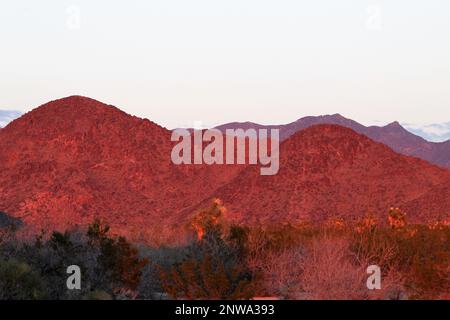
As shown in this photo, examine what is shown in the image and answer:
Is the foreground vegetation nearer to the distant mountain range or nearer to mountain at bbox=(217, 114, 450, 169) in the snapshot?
the distant mountain range

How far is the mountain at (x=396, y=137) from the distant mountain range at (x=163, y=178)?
40.8 m

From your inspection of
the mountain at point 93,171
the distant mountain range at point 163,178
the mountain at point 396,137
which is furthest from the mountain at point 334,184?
the mountain at point 396,137

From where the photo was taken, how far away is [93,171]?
77750 mm

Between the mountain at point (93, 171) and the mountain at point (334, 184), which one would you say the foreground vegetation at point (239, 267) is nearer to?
the mountain at point (334, 184)

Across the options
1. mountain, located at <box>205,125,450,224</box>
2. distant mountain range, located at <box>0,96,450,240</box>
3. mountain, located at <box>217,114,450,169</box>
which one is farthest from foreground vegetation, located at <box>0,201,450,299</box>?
mountain, located at <box>217,114,450,169</box>

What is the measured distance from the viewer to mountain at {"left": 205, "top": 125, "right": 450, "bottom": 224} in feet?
218

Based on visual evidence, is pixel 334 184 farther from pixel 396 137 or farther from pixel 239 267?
pixel 396 137

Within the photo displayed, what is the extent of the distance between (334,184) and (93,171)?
72.4 feet

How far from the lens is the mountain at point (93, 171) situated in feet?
232

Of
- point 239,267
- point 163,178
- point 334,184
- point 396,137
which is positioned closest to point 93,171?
point 163,178

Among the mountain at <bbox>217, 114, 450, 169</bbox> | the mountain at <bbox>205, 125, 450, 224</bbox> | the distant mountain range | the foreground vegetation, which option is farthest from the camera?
the mountain at <bbox>217, 114, 450, 169</bbox>

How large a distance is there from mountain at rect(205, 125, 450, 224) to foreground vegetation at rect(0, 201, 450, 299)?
4475 cm

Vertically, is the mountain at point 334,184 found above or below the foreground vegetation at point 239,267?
above

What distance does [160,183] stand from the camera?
77938 millimetres
